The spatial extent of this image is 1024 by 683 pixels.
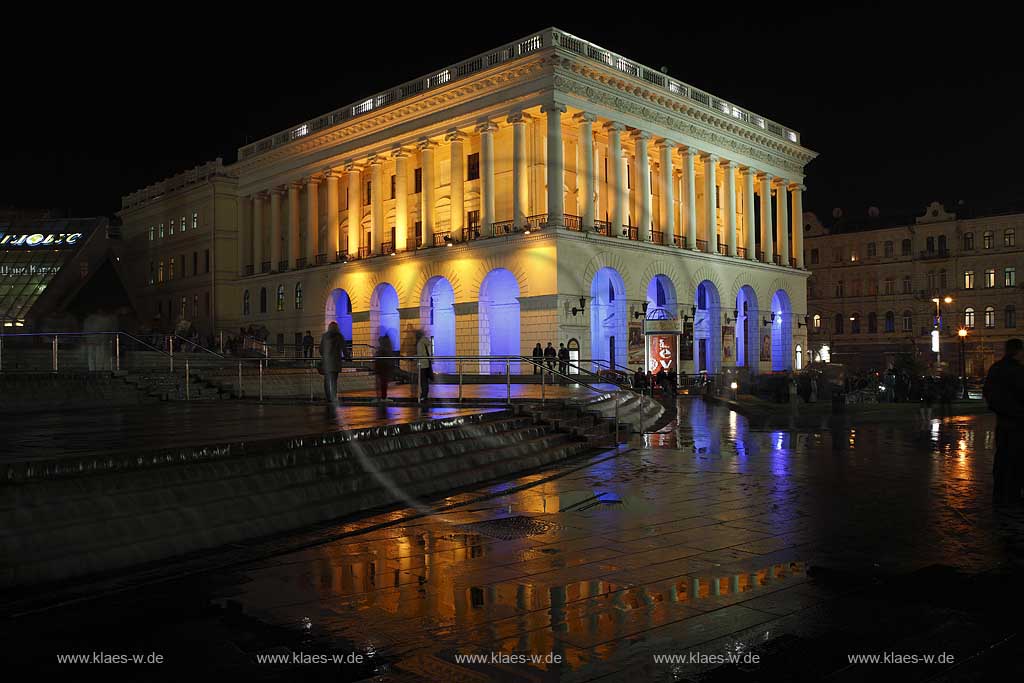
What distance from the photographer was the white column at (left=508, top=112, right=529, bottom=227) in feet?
129

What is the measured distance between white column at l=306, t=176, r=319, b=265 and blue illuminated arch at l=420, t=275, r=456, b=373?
34.5ft

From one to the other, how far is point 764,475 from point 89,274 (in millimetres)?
67789

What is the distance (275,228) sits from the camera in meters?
55.4

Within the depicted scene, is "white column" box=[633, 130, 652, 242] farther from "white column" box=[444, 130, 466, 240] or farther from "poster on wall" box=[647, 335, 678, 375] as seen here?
"poster on wall" box=[647, 335, 678, 375]

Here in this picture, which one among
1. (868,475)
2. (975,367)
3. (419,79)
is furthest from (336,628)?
(975,367)

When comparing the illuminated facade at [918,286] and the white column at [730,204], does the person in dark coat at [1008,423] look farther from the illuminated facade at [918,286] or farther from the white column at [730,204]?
the illuminated facade at [918,286]

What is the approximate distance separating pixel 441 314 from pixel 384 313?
4.01m

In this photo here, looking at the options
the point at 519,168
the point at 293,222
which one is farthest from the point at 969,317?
the point at 293,222

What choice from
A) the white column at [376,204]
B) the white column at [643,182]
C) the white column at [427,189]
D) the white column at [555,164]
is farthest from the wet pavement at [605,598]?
the white column at [376,204]

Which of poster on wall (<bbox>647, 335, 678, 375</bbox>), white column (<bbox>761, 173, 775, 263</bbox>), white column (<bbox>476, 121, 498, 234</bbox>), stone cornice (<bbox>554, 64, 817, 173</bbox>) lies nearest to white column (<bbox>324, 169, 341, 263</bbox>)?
white column (<bbox>476, 121, 498, 234</bbox>)

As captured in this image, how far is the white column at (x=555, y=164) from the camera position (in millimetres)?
38125

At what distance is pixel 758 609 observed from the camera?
17.6ft

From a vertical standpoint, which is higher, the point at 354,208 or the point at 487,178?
the point at 354,208

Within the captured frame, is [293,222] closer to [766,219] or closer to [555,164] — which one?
[555,164]
